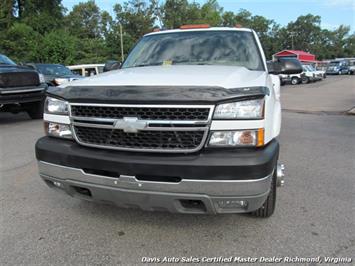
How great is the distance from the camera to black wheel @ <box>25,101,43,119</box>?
9709mm

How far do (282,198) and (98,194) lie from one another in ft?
6.87

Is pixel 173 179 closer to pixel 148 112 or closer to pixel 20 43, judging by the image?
pixel 148 112

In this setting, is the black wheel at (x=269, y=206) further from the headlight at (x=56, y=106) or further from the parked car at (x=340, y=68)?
the parked car at (x=340, y=68)

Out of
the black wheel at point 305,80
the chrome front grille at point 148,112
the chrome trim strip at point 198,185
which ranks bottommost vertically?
the black wheel at point 305,80

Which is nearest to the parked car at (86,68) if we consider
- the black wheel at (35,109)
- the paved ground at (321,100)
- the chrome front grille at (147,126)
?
the paved ground at (321,100)

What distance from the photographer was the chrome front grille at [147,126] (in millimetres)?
2623

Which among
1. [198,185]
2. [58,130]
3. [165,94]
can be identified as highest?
[165,94]

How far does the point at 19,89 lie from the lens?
8859mm

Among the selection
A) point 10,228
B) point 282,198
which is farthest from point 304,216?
point 10,228

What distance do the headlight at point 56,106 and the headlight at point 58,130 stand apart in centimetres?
10

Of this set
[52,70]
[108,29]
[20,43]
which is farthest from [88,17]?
[52,70]

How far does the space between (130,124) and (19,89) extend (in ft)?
23.3

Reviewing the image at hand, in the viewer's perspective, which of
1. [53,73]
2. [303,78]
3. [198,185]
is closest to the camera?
[198,185]

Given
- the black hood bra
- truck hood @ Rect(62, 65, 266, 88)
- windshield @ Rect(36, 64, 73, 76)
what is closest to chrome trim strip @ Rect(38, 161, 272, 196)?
the black hood bra
